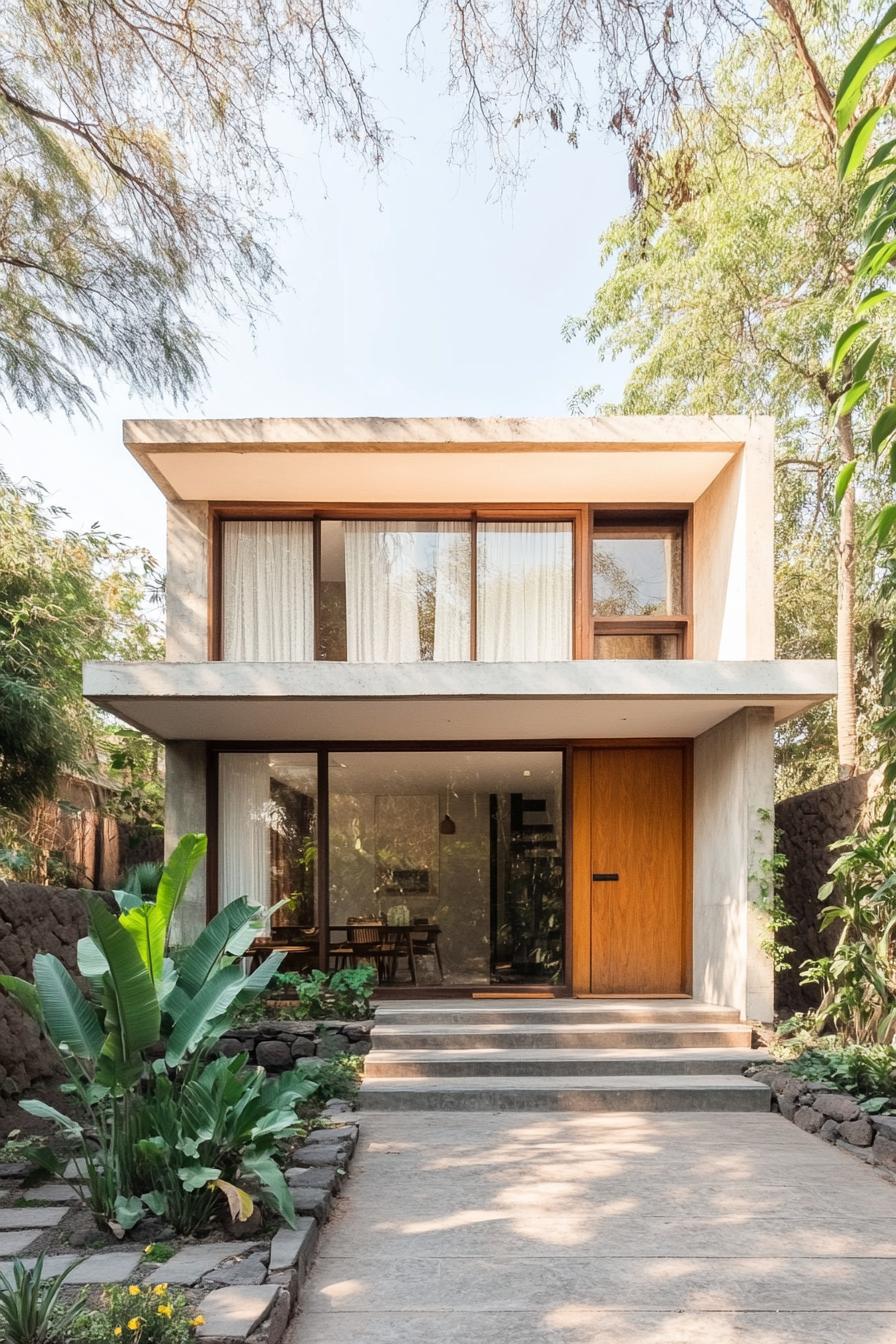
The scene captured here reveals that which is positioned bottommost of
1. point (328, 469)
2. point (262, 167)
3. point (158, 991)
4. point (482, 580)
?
point (158, 991)

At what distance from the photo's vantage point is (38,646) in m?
11.0

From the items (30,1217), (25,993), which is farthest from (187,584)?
(30,1217)

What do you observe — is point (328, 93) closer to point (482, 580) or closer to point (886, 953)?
point (482, 580)

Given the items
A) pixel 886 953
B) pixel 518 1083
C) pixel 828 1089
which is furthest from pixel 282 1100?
pixel 886 953

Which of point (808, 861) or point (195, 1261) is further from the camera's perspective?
point (808, 861)

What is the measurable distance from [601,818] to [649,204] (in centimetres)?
622

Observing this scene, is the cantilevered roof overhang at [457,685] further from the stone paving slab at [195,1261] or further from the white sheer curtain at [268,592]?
the stone paving slab at [195,1261]

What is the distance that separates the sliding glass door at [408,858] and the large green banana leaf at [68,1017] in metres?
5.49

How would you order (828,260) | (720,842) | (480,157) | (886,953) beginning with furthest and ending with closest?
(828,260) < (720,842) < (886,953) < (480,157)

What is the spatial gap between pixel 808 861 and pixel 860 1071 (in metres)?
3.73

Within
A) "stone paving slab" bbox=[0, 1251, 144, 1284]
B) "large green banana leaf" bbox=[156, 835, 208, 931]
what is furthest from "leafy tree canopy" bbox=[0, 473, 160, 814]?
"stone paving slab" bbox=[0, 1251, 144, 1284]

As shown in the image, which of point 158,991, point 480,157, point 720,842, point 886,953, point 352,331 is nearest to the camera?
point 158,991

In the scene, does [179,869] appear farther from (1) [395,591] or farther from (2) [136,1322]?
(1) [395,591]

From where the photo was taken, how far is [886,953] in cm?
755
